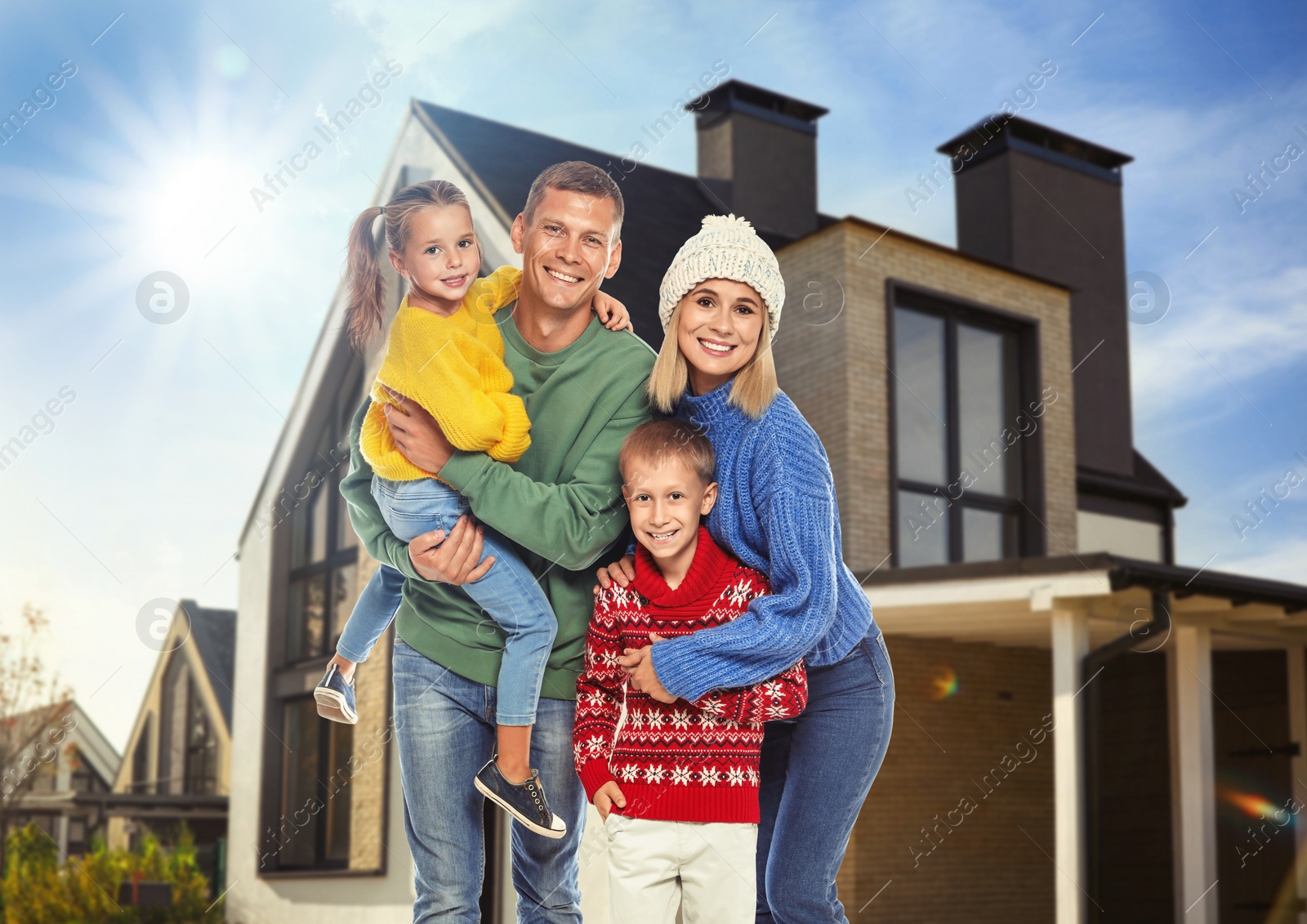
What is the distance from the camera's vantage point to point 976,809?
454 inches

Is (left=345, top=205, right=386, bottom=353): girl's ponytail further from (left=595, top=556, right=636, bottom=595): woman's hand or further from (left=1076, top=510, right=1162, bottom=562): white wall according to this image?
(left=1076, top=510, right=1162, bottom=562): white wall

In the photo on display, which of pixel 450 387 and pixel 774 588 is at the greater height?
pixel 450 387

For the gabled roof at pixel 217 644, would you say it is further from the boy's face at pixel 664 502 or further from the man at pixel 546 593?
the boy's face at pixel 664 502

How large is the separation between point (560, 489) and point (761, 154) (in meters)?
12.6

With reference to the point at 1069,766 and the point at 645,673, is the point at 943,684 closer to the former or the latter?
the point at 1069,766

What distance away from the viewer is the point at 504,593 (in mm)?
2500

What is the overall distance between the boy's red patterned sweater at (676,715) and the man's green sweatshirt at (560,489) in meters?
0.11

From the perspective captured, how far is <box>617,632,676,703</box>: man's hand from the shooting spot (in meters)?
2.43

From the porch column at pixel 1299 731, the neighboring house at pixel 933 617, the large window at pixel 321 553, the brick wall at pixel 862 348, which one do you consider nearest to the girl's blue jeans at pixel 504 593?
the neighboring house at pixel 933 617

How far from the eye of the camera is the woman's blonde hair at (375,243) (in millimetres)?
2557

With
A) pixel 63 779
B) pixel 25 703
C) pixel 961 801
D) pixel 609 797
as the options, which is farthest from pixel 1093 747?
pixel 63 779

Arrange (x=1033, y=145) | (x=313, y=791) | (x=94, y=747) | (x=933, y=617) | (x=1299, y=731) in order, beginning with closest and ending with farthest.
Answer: (x=933, y=617), (x=1299, y=731), (x=313, y=791), (x=1033, y=145), (x=94, y=747)

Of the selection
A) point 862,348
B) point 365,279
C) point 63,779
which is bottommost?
point 63,779

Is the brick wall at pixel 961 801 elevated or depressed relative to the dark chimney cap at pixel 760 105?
depressed
